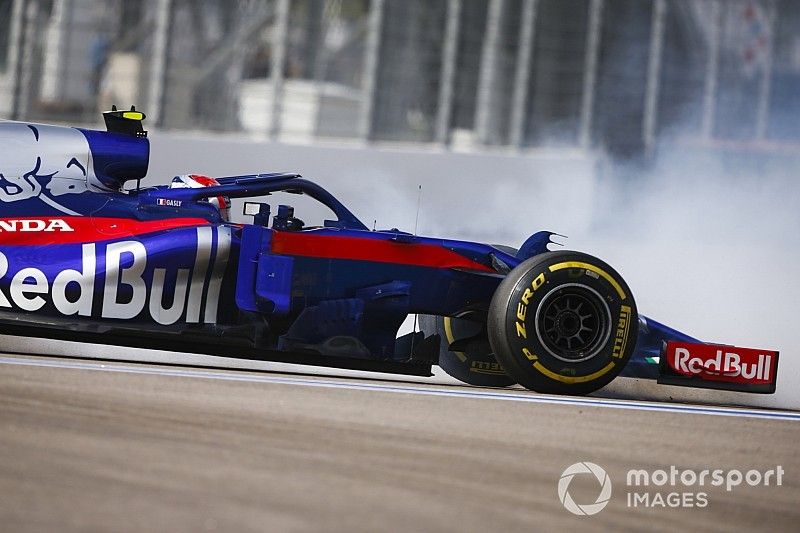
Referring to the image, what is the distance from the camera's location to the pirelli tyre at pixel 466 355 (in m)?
6.38

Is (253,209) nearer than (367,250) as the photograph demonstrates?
No

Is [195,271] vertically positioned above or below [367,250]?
below

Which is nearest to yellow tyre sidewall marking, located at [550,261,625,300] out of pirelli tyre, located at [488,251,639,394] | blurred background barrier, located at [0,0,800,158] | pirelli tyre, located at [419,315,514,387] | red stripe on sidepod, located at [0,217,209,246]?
pirelli tyre, located at [488,251,639,394]

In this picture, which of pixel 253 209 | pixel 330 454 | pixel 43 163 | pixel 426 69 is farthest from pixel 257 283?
pixel 426 69

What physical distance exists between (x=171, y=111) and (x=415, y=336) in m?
4.92

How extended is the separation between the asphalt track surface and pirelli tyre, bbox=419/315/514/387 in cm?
67

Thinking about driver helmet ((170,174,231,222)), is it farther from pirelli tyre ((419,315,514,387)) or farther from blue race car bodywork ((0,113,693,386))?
pirelli tyre ((419,315,514,387))

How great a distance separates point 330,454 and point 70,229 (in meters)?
2.19

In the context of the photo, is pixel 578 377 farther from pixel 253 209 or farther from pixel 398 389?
pixel 253 209

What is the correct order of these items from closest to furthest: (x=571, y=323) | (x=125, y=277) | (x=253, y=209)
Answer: (x=125, y=277) → (x=571, y=323) → (x=253, y=209)

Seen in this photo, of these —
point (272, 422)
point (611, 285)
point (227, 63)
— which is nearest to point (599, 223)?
point (227, 63)

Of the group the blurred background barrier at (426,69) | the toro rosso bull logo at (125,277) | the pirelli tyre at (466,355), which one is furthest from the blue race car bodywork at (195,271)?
the blurred background barrier at (426,69)

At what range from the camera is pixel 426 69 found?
34.9ft

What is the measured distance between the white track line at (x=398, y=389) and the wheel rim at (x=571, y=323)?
0.21 metres
